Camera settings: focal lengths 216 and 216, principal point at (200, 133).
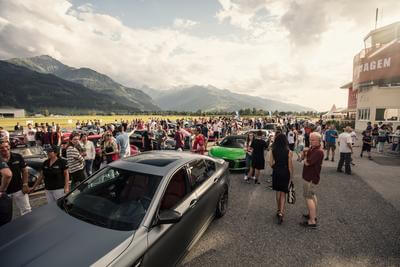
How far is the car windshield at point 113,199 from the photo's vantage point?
258cm

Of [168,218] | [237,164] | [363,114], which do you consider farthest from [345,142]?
[363,114]

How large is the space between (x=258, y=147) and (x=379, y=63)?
21823 mm

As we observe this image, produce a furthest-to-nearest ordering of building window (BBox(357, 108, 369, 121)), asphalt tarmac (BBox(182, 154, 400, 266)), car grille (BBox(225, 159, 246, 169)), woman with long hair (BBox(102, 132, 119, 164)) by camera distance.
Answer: building window (BBox(357, 108, 369, 121)) < car grille (BBox(225, 159, 246, 169)) < woman with long hair (BBox(102, 132, 119, 164)) < asphalt tarmac (BBox(182, 154, 400, 266))

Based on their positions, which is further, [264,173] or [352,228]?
[264,173]

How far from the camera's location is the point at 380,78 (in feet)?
67.6

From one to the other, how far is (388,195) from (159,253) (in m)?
6.82

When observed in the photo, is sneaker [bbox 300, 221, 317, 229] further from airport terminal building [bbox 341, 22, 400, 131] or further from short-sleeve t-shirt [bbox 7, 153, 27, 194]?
airport terminal building [bbox 341, 22, 400, 131]

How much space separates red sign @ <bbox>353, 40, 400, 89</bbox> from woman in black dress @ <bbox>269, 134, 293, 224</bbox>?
2227 centimetres

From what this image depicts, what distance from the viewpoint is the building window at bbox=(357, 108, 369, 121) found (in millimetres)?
25031

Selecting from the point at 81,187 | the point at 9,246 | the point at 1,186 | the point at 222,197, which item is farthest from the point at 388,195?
the point at 1,186

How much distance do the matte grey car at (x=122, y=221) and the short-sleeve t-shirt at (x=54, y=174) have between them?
1170 mm

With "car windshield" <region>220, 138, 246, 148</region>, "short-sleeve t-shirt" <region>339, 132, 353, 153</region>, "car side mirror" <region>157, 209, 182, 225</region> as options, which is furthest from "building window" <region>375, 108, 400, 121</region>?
"car side mirror" <region>157, 209, 182, 225</region>

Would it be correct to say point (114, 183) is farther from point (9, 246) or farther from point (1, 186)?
point (1, 186)

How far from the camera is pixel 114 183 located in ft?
10.6
